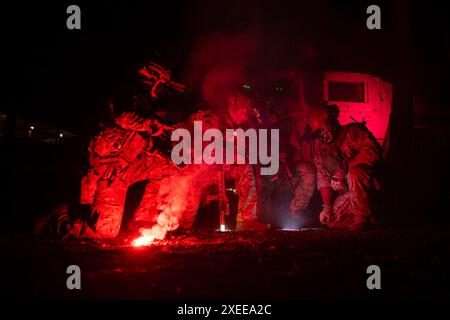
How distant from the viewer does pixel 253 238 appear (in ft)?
23.9

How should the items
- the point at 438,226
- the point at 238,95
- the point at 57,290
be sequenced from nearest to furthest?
the point at 57,290 → the point at 438,226 → the point at 238,95

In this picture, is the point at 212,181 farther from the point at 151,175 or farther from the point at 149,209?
the point at 149,209

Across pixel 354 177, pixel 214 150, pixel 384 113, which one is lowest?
pixel 354 177

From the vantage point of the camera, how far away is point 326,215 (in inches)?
371

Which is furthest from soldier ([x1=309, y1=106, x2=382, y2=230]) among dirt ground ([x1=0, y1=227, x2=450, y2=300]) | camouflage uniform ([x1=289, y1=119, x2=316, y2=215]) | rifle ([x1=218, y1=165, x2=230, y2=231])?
rifle ([x1=218, y1=165, x2=230, y2=231])

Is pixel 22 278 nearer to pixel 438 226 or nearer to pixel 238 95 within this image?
pixel 238 95

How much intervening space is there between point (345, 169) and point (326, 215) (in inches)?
52.8

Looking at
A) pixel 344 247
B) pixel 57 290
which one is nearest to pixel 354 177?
pixel 344 247

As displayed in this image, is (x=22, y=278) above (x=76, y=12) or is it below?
below

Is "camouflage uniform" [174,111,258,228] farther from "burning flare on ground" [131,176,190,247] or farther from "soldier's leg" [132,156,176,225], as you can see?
"soldier's leg" [132,156,176,225]

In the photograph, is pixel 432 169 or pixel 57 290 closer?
pixel 57 290

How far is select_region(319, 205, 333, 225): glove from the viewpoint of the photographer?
30.7ft

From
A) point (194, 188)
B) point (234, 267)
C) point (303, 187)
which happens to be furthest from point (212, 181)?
point (234, 267)
